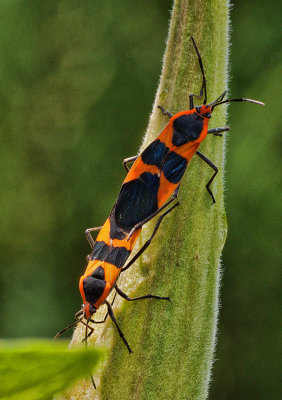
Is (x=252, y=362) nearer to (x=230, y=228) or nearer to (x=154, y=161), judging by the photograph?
(x=230, y=228)

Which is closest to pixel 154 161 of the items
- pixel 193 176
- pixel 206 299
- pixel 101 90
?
pixel 193 176

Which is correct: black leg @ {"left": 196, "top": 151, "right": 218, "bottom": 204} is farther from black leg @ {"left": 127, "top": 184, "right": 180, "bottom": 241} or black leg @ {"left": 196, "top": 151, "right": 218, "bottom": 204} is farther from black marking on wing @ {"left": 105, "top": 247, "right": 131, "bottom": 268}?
black marking on wing @ {"left": 105, "top": 247, "right": 131, "bottom": 268}

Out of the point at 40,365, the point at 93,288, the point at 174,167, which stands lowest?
the point at 93,288

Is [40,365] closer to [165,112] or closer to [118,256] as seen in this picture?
[165,112]

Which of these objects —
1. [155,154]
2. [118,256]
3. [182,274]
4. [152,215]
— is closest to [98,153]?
[155,154]

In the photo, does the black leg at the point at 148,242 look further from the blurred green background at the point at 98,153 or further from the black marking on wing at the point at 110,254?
the blurred green background at the point at 98,153
